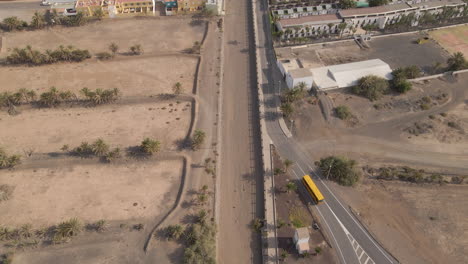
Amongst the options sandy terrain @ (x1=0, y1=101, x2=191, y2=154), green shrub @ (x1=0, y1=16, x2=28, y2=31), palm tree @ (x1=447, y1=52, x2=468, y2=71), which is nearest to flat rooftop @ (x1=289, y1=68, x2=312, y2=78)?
sandy terrain @ (x1=0, y1=101, x2=191, y2=154)

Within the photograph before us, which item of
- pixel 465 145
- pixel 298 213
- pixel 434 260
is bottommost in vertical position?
pixel 434 260

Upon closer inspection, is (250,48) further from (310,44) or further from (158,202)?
(158,202)

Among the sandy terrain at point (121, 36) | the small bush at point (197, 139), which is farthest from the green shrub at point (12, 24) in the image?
the small bush at point (197, 139)

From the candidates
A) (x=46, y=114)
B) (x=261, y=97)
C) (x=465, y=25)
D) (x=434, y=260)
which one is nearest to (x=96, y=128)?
(x=46, y=114)

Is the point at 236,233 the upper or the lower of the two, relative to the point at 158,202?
lower

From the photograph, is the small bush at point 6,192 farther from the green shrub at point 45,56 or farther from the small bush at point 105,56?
the small bush at point 105,56

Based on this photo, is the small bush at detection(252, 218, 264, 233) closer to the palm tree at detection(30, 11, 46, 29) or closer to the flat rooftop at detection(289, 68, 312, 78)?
the flat rooftop at detection(289, 68, 312, 78)

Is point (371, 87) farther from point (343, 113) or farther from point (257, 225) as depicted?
point (257, 225)
